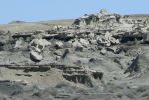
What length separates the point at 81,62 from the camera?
59188 mm

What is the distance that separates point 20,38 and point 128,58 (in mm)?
19002

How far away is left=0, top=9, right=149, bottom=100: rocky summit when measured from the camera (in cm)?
4178

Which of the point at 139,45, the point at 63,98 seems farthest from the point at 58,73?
the point at 139,45

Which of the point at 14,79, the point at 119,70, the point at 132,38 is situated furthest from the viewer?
the point at 132,38

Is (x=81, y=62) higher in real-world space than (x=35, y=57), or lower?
lower

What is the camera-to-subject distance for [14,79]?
45031 millimetres

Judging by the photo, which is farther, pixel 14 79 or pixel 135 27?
pixel 135 27

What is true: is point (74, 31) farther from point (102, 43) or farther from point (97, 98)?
point (97, 98)

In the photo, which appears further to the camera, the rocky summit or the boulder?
the boulder

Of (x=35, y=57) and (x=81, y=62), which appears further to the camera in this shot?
(x=81, y=62)

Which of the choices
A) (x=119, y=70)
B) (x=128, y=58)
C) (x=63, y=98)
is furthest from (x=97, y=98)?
(x=128, y=58)

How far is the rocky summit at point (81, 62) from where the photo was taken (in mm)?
41775

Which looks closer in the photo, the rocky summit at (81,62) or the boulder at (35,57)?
the rocky summit at (81,62)

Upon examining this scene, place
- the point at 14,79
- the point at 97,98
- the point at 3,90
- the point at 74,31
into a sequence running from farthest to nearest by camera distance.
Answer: the point at 74,31 < the point at 14,79 < the point at 3,90 < the point at 97,98
